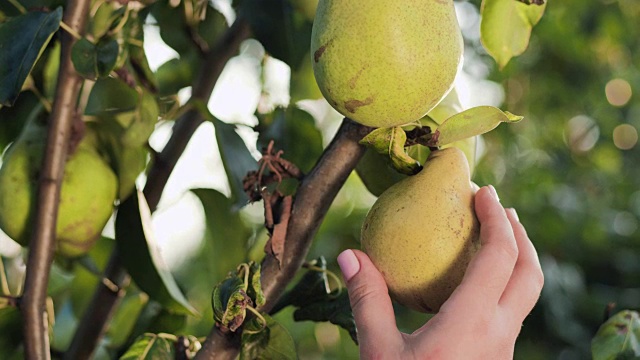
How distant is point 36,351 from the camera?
1.94 feet

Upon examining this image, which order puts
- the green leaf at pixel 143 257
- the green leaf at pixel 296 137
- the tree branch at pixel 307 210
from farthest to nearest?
the green leaf at pixel 296 137 < the green leaf at pixel 143 257 < the tree branch at pixel 307 210

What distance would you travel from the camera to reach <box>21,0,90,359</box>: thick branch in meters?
0.60

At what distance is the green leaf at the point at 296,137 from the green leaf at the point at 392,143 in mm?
289

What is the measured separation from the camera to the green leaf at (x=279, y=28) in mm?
725

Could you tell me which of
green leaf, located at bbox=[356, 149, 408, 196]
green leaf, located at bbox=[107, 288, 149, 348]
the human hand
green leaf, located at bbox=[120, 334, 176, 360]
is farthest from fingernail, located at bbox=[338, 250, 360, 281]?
green leaf, located at bbox=[107, 288, 149, 348]

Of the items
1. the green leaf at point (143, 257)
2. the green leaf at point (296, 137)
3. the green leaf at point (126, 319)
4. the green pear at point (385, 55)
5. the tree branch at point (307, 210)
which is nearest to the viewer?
the green pear at point (385, 55)

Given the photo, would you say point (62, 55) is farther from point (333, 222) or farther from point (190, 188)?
point (333, 222)

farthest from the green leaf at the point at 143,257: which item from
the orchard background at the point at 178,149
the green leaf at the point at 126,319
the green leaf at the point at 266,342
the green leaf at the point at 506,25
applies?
the green leaf at the point at 506,25

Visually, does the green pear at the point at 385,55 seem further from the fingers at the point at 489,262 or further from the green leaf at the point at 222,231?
the green leaf at the point at 222,231

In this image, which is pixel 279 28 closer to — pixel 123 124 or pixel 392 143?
pixel 123 124

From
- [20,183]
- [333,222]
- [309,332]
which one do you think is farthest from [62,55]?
[333,222]

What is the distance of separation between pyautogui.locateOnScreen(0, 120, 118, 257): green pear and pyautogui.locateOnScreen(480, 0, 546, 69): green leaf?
351mm

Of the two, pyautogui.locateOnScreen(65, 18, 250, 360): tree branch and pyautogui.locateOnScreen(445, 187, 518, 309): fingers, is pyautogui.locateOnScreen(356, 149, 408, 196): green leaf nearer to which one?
pyautogui.locateOnScreen(445, 187, 518, 309): fingers

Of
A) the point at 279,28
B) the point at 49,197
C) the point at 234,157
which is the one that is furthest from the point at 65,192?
the point at 279,28
